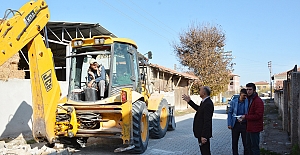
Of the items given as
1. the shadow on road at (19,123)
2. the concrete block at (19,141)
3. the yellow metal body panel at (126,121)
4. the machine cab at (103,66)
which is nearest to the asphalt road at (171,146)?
the yellow metal body panel at (126,121)

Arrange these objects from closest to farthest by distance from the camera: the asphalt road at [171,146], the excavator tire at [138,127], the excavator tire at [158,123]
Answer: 1. the excavator tire at [138,127]
2. the asphalt road at [171,146]
3. the excavator tire at [158,123]

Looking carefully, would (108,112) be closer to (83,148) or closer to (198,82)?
(83,148)

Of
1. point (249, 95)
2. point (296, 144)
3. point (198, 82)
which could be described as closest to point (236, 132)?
point (249, 95)

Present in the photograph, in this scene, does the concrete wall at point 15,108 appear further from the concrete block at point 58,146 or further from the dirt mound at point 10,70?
the concrete block at point 58,146

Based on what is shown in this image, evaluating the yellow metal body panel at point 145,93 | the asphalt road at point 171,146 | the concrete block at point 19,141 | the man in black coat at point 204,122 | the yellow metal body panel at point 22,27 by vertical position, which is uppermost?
the yellow metal body panel at point 22,27

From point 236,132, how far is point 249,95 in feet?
3.20

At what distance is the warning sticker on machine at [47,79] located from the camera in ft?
20.2

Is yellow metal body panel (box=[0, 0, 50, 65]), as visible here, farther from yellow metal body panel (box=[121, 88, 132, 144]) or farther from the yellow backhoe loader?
yellow metal body panel (box=[121, 88, 132, 144])

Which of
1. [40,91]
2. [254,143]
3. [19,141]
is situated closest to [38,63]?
[40,91]

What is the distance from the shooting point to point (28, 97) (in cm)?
1046

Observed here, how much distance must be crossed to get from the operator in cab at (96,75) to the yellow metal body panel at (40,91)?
129cm

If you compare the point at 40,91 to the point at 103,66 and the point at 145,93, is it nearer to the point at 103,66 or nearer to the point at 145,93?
the point at 103,66

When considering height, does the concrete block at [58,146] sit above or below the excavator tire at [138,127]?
below

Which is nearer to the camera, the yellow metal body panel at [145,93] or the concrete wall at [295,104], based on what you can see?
the concrete wall at [295,104]
